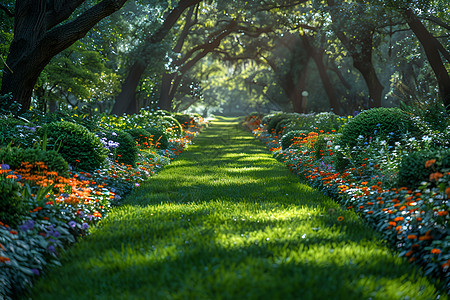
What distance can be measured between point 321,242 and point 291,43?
29.1 metres

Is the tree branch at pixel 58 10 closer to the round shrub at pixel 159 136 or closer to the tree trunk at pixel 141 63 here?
the round shrub at pixel 159 136

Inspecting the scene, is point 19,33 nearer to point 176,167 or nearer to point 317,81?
point 176,167

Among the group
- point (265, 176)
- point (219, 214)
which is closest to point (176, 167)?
point (265, 176)

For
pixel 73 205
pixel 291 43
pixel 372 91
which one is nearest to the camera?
pixel 73 205

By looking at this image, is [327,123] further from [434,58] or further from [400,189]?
[400,189]

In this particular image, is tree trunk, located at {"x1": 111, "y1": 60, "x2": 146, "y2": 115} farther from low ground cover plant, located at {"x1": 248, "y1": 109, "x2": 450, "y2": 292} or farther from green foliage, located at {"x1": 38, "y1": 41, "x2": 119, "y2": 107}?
low ground cover plant, located at {"x1": 248, "y1": 109, "x2": 450, "y2": 292}

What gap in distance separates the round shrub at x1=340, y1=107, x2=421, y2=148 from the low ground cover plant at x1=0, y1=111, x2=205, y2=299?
4.56m

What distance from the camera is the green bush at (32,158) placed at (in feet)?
16.6

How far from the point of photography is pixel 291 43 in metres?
30.7

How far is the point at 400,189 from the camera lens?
444 centimetres

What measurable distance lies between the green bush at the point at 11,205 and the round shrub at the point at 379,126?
5.91 m

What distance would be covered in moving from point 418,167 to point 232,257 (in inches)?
107

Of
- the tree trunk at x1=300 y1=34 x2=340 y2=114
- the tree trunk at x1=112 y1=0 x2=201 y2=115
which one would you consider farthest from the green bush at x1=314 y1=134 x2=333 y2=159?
the tree trunk at x1=300 y1=34 x2=340 y2=114

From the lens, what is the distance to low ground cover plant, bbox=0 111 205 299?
3338mm
